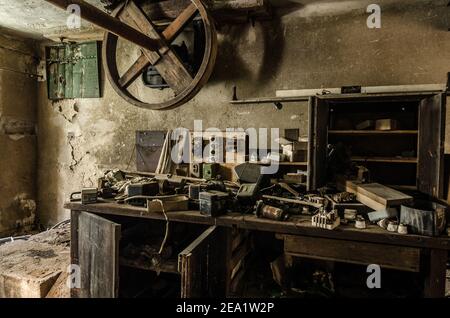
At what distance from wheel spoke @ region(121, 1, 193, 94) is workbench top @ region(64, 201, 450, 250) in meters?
1.30

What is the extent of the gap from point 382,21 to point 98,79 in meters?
3.32

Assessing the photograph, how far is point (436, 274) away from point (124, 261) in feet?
6.59

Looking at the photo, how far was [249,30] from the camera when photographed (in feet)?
10.2

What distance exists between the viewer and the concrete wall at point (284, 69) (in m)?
2.65

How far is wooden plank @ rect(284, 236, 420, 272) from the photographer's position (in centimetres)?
153

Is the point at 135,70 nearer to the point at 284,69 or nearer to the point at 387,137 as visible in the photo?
the point at 284,69

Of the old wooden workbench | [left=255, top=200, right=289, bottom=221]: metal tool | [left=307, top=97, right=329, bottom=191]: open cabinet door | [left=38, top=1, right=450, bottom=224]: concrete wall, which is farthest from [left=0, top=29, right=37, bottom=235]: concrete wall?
[left=307, top=97, right=329, bottom=191]: open cabinet door

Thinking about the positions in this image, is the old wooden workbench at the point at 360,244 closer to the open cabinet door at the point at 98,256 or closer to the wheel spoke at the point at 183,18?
the open cabinet door at the point at 98,256

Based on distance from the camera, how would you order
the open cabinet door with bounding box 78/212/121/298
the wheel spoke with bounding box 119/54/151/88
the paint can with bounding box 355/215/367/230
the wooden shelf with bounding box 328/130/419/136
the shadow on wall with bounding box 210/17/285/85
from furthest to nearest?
the shadow on wall with bounding box 210/17/285/85, the wheel spoke with bounding box 119/54/151/88, the wooden shelf with bounding box 328/130/419/136, the open cabinet door with bounding box 78/212/121/298, the paint can with bounding box 355/215/367/230

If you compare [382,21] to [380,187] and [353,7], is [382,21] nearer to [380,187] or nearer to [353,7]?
[353,7]

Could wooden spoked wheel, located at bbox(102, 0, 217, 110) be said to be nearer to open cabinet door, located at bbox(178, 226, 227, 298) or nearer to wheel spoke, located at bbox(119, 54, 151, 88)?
wheel spoke, located at bbox(119, 54, 151, 88)

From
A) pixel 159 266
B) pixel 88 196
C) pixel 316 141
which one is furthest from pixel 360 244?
pixel 88 196

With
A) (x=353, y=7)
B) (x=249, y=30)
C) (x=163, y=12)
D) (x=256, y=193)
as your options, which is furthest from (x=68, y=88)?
(x=353, y=7)
